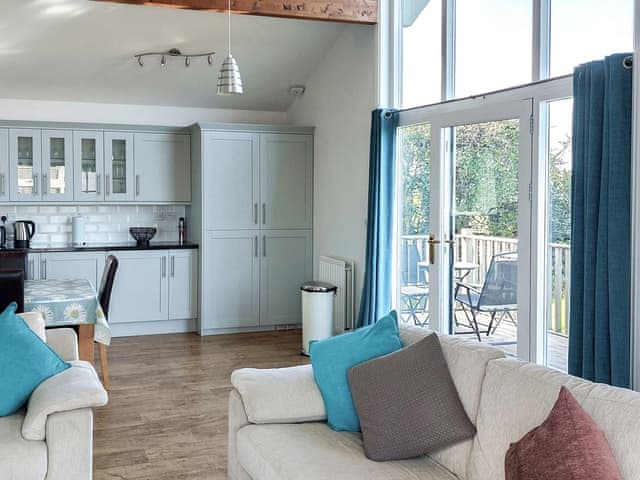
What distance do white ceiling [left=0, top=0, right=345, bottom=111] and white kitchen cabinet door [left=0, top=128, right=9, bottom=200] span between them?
0.47 m

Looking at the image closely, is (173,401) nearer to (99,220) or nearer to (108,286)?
(108,286)

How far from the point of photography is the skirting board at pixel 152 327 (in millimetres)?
7234

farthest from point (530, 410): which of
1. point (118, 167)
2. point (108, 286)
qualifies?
point (118, 167)

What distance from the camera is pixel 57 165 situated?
23.5ft

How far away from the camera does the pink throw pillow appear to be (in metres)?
2.05

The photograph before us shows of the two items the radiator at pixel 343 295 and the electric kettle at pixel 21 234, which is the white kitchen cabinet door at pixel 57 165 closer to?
the electric kettle at pixel 21 234

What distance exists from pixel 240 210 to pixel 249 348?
1374mm

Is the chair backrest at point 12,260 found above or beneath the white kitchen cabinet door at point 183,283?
above

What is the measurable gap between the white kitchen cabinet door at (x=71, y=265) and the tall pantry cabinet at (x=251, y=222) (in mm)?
973

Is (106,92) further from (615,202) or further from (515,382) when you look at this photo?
(515,382)

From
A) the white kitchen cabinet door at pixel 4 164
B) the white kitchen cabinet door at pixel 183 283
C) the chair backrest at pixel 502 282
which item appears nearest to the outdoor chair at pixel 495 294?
the chair backrest at pixel 502 282

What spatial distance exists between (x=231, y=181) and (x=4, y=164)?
2067mm

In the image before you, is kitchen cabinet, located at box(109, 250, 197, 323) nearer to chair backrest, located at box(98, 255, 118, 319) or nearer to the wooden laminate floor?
the wooden laminate floor

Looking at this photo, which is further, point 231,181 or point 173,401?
point 231,181
